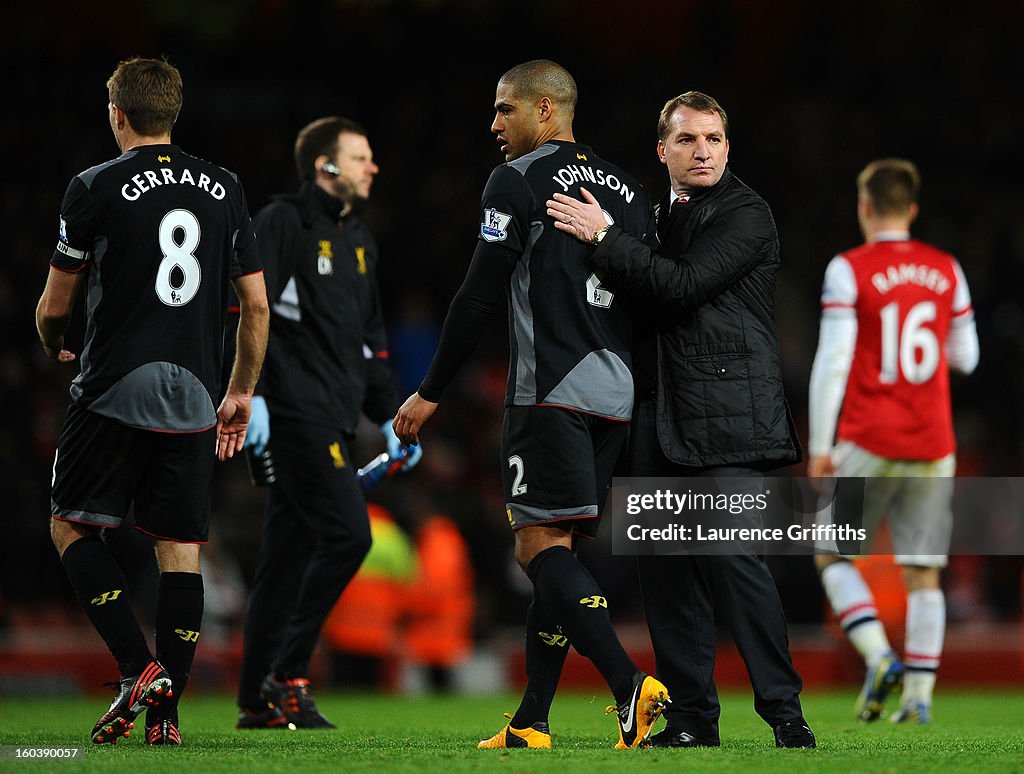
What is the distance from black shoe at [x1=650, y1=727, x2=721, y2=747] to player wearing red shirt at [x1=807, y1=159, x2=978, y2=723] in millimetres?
2348

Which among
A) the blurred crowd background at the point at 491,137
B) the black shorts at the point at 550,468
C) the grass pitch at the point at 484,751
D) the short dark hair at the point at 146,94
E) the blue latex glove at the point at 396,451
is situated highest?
the blurred crowd background at the point at 491,137

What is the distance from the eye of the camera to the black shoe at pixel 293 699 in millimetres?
5773

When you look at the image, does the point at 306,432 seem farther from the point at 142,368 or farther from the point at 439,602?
the point at 439,602

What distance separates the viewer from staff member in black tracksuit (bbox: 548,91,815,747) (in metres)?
4.36

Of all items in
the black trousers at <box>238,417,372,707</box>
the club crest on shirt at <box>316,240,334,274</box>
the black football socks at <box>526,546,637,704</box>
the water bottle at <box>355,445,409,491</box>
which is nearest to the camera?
the black football socks at <box>526,546,637,704</box>

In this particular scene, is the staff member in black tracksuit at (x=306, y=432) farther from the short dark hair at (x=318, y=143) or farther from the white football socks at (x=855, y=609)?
the white football socks at (x=855, y=609)

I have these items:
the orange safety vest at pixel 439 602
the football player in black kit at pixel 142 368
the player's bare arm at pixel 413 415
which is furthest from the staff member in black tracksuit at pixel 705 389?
the orange safety vest at pixel 439 602

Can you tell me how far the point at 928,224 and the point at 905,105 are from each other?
1754mm

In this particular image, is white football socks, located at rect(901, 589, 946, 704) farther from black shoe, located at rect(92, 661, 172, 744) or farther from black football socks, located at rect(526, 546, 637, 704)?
black shoe, located at rect(92, 661, 172, 744)

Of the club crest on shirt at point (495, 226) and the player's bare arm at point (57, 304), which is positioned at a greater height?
the club crest on shirt at point (495, 226)

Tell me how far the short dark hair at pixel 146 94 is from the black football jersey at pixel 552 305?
113 centimetres

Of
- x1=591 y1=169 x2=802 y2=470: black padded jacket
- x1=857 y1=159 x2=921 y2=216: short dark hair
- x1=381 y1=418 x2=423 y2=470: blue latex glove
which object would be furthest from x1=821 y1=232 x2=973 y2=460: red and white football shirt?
x1=591 y1=169 x2=802 y2=470: black padded jacket

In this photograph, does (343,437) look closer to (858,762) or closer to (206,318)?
(206,318)

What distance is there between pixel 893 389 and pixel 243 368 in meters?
3.32
